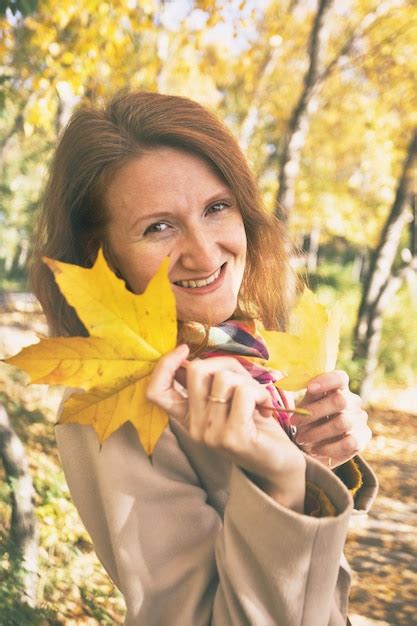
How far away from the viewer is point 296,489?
0.97 meters

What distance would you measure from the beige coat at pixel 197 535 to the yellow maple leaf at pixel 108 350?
18cm

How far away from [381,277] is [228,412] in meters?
8.34

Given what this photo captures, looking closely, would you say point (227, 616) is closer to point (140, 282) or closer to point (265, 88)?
point (140, 282)

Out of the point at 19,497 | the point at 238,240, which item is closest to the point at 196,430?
the point at 238,240

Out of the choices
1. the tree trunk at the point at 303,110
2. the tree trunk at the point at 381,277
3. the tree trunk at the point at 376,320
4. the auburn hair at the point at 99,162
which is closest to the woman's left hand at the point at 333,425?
the auburn hair at the point at 99,162

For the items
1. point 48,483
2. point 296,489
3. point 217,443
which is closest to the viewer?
point 217,443

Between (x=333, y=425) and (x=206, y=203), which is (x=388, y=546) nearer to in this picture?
(x=333, y=425)

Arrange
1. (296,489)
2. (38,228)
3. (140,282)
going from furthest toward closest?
(38,228) < (140,282) < (296,489)

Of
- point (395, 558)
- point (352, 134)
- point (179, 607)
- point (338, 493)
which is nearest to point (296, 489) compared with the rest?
point (338, 493)

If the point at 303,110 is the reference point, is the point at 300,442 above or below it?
below

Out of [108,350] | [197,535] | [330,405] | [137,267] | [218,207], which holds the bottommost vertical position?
[197,535]

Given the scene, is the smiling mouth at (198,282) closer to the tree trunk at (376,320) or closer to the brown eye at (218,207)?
the brown eye at (218,207)

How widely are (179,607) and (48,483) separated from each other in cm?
352

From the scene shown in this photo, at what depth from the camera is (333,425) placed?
1.26m
